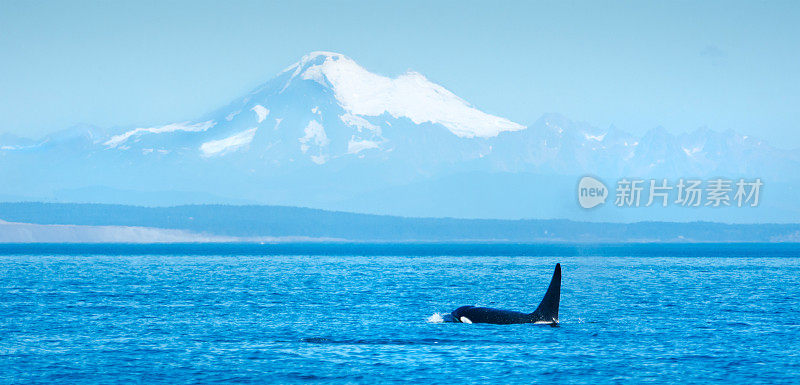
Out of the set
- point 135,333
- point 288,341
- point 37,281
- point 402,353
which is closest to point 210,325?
point 135,333

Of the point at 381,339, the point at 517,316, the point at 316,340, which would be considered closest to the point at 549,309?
the point at 517,316

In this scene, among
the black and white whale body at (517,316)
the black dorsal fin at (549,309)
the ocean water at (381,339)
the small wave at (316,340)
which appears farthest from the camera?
the black and white whale body at (517,316)

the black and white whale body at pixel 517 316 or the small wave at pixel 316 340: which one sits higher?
the black and white whale body at pixel 517 316

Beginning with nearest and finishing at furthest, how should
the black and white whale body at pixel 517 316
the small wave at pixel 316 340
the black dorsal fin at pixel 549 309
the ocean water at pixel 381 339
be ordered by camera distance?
1. the ocean water at pixel 381 339
2. the small wave at pixel 316 340
3. the black dorsal fin at pixel 549 309
4. the black and white whale body at pixel 517 316

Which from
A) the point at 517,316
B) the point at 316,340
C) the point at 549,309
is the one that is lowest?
the point at 316,340

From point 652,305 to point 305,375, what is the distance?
3799 cm

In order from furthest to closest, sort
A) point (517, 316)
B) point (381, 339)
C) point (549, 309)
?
point (517, 316) → point (549, 309) → point (381, 339)

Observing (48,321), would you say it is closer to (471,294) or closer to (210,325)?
(210,325)

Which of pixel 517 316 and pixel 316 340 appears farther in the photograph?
pixel 517 316

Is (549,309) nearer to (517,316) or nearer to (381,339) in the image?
(517,316)

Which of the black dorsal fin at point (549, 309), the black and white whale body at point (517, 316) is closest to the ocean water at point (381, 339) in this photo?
the black dorsal fin at point (549, 309)

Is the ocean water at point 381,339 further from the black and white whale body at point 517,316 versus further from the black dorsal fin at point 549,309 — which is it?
the black and white whale body at point 517,316

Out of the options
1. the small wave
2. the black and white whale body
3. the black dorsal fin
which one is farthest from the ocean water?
the black and white whale body

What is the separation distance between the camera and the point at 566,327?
55.3 metres
